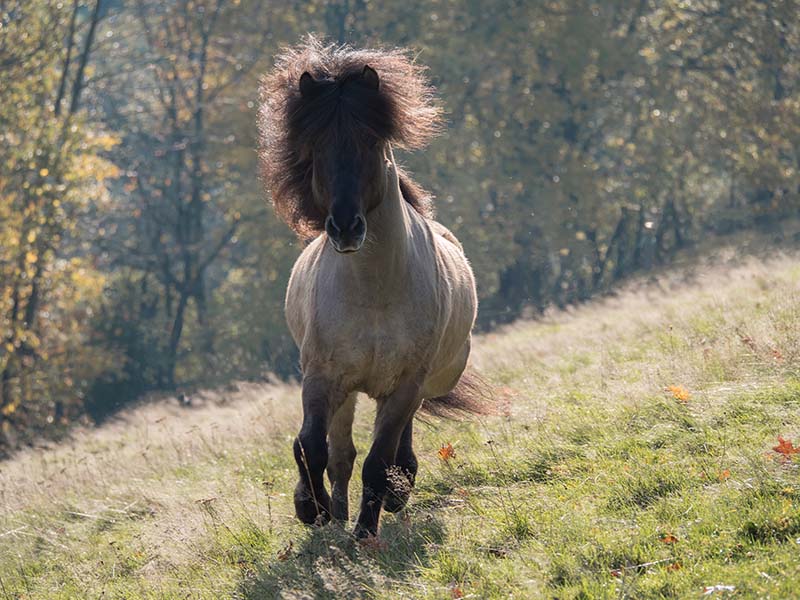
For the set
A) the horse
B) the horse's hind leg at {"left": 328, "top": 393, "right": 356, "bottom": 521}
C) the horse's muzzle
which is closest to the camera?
the horse's muzzle

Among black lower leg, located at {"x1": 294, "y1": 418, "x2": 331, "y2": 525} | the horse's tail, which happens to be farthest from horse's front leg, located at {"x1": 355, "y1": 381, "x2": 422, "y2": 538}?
the horse's tail

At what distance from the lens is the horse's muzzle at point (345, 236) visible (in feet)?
20.0

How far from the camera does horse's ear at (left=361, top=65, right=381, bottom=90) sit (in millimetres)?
6727

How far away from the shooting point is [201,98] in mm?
33688

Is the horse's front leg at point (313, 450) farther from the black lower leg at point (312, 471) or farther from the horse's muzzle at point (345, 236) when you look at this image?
the horse's muzzle at point (345, 236)

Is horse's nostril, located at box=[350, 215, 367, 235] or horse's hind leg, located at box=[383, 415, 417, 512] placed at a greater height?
horse's nostril, located at box=[350, 215, 367, 235]

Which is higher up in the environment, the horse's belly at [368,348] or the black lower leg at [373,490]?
the horse's belly at [368,348]

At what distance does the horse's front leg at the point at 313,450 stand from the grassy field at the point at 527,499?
166mm

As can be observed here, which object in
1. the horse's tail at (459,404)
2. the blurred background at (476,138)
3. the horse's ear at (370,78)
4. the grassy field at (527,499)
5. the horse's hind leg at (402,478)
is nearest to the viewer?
the grassy field at (527,499)

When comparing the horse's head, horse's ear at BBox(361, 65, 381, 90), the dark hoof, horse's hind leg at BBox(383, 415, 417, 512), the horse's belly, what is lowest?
the dark hoof

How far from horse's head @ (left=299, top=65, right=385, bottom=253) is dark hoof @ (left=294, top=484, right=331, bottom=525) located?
71.2 inches

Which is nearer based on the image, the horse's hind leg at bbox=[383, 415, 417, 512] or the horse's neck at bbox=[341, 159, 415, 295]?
the horse's hind leg at bbox=[383, 415, 417, 512]

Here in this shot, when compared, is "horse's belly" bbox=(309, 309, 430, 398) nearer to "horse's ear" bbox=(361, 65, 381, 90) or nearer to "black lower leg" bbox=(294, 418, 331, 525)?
"black lower leg" bbox=(294, 418, 331, 525)

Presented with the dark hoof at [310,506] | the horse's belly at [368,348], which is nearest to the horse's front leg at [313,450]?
the dark hoof at [310,506]
